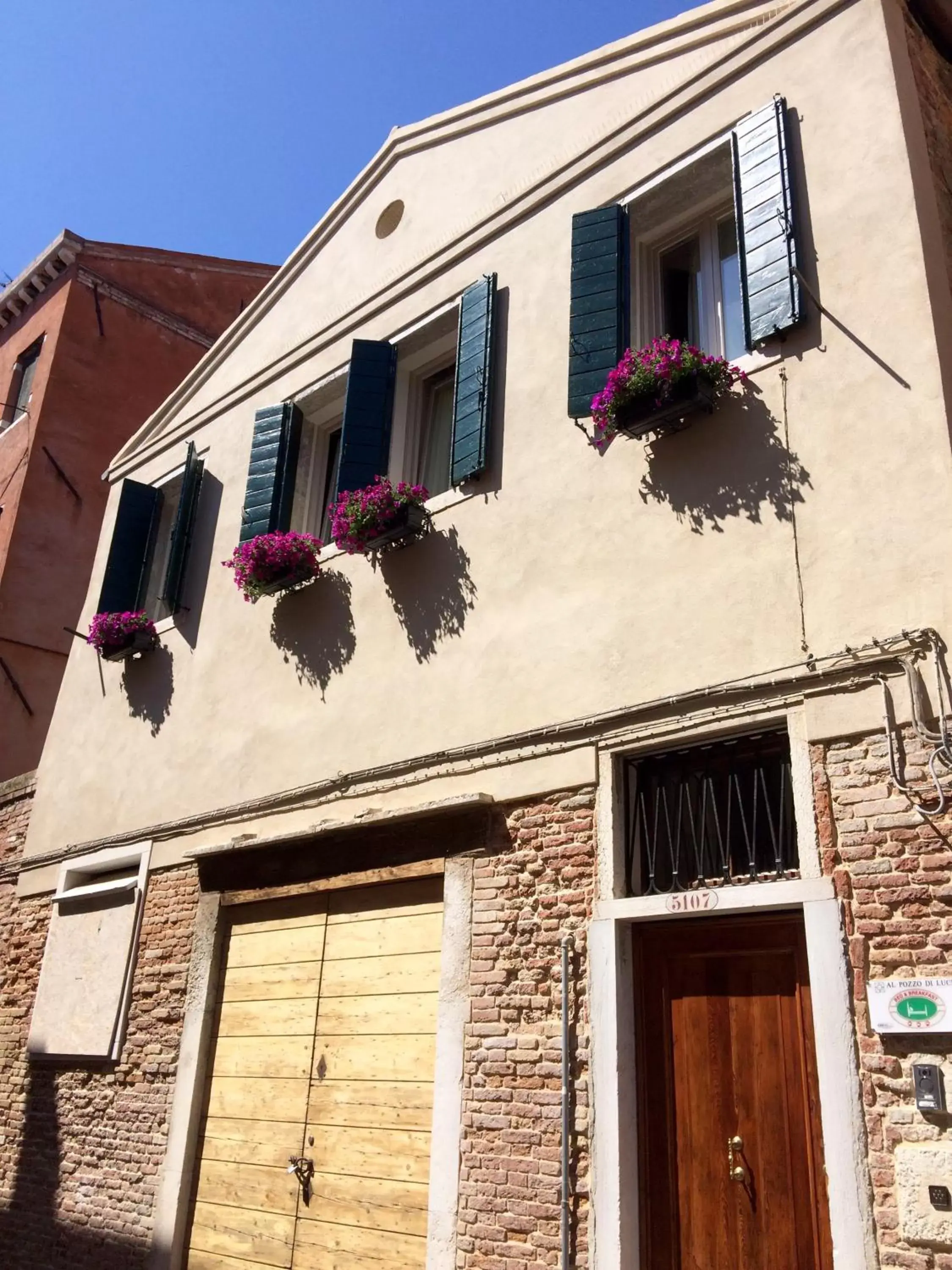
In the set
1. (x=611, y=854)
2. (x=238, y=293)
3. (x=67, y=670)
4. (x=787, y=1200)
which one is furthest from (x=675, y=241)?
(x=238, y=293)

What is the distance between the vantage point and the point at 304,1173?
233 inches

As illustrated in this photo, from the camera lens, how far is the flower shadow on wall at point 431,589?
6.48 metres

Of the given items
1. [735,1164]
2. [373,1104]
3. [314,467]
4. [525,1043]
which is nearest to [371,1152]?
[373,1104]

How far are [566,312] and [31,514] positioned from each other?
8490mm

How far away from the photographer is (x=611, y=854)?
5.12m

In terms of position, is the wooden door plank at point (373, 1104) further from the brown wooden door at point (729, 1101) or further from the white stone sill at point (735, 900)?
the white stone sill at point (735, 900)

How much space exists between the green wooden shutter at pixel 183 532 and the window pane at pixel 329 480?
126cm

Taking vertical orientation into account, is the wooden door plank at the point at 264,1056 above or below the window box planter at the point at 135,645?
below

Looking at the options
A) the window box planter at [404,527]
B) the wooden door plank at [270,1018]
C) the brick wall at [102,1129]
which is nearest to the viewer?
the wooden door plank at [270,1018]

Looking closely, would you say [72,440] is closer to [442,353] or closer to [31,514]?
[31,514]

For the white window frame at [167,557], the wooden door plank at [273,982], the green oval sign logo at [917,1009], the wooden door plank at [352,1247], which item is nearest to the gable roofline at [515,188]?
the white window frame at [167,557]

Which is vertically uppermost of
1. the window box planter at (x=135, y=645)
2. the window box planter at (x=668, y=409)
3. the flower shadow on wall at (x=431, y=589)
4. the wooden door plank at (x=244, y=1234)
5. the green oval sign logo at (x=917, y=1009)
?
the window box planter at (x=135, y=645)

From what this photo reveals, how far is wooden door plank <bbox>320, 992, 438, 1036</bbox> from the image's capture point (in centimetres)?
567

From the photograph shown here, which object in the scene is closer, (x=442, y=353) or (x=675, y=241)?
(x=675, y=241)
